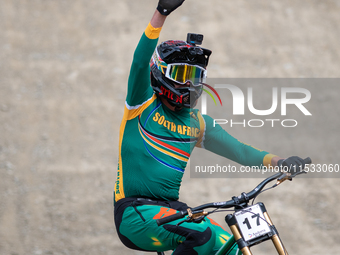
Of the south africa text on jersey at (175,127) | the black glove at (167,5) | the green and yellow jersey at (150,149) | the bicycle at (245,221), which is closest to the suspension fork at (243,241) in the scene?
the bicycle at (245,221)

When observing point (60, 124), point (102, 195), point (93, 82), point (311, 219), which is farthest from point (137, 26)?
point (311, 219)

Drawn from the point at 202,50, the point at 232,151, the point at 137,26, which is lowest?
the point at 232,151

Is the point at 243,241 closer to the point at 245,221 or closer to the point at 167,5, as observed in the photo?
the point at 245,221

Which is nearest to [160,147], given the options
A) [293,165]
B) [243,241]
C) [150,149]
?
[150,149]

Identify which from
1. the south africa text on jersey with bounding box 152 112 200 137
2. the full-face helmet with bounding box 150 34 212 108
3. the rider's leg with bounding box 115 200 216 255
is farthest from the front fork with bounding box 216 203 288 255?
the full-face helmet with bounding box 150 34 212 108

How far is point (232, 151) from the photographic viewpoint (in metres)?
3.77

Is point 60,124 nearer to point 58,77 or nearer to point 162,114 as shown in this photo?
point 58,77

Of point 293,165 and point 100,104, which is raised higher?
point 100,104

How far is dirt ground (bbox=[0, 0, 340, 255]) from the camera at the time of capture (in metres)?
6.80

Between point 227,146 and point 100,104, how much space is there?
5.11 metres

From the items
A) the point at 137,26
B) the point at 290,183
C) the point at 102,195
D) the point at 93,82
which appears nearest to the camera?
the point at 102,195

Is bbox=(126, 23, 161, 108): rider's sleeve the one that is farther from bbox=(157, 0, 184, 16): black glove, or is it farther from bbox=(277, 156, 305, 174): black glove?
bbox=(277, 156, 305, 174): black glove

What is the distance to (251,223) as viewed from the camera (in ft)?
8.65

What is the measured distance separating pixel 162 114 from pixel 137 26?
656 cm
